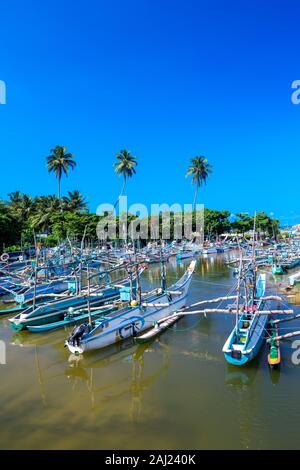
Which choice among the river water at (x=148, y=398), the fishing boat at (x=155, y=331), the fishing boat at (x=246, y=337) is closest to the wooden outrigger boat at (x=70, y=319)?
the river water at (x=148, y=398)

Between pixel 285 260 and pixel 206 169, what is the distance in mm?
46163

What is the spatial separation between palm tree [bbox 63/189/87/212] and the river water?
6018cm

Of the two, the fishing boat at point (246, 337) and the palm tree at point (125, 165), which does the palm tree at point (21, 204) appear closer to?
the palm tree at point (125, 165)

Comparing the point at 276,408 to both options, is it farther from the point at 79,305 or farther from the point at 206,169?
the point at 206,169

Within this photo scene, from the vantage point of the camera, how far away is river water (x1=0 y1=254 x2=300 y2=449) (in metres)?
9.51

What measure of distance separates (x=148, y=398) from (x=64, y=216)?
57.0 metres

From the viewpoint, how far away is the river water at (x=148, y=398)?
951 cm

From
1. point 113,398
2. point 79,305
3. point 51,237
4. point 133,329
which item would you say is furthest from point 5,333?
point 51,237

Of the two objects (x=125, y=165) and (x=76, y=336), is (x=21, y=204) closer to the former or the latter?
(x=125, y=165)

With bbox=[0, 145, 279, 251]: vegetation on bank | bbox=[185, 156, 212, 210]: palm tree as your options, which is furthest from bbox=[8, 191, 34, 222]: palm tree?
bbox=[185, 156, 212, 210]: palm tree

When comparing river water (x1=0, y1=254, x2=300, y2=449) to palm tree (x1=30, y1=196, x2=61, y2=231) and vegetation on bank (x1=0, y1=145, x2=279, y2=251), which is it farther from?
palm tree (x1=30, y1=196, x2=61, y2=231)

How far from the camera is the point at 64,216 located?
213 ft

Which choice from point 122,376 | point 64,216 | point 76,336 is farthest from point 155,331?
point 64,216
